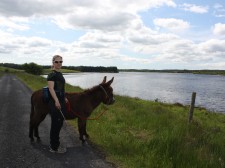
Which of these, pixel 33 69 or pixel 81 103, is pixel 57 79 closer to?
pixel 81 103

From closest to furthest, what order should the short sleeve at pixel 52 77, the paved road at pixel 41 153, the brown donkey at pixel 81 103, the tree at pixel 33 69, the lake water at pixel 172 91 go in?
the paved road at pixel 41 153 → the short sleeve at pixel 52 77 → the brown donkey at pixel 81 103 → the lake water at pixel 172 91 → the tree at pixel 33 69

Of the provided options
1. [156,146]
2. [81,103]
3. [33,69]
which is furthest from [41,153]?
[33,69]

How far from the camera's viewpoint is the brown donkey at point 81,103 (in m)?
8.14

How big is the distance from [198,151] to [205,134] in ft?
7.51

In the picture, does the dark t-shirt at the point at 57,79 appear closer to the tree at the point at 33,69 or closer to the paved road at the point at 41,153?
the paved road at the point at 41,153

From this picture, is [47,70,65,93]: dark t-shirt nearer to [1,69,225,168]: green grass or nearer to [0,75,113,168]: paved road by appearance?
[0,75,113,168]: paved road

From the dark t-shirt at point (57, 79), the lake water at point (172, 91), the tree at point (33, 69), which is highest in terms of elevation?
the dark t-shirt at point (57, 79)

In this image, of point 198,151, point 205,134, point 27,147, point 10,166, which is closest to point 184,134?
point 205,134

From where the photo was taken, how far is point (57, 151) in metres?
7.34

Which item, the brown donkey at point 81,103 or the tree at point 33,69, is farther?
the tree at point 33,69

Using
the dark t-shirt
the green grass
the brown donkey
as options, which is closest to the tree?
the green grass

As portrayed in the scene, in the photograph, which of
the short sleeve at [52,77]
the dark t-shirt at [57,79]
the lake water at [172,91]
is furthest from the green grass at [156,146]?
the lake water at [172,91]

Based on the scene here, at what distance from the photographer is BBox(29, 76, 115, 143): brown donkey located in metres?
8.14

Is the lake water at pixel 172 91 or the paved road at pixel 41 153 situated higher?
the paved road at pixel 41 153
